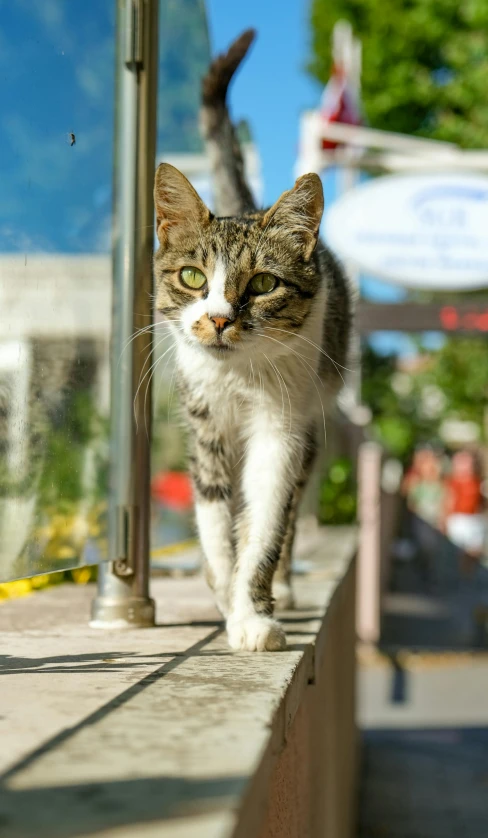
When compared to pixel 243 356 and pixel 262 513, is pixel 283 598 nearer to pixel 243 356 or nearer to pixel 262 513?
pixel 262 513

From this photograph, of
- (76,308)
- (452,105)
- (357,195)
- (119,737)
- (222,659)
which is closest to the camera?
(119,737)

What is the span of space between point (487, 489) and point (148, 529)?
20.7 m

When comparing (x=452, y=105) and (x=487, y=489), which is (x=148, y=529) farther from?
(x=487, y=489)

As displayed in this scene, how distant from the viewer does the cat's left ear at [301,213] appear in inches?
92.8

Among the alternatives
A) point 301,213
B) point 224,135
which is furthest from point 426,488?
point 301,213

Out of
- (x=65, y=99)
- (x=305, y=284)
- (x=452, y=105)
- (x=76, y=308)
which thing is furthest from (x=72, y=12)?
(x=452, y=105)

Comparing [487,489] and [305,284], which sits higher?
[305,284]

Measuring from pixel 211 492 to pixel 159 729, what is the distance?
138cm

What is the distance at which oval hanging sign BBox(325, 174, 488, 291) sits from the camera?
22.4 ft

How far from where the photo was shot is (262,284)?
7.75 ft

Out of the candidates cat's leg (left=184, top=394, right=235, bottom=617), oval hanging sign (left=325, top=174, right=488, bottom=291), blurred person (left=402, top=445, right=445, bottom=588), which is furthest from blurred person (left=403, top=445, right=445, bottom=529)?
cat's leg (left=184, top=394, right=235, bottom=617)

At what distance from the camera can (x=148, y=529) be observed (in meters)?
2.42

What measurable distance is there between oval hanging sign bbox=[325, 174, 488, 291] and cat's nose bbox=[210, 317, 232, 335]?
4.75m

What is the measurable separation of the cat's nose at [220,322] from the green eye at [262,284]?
0.51 ft
